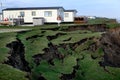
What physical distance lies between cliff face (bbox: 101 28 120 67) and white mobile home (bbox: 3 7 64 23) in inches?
1266

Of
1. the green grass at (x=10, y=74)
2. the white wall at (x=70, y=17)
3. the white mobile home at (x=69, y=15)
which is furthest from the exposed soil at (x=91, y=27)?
the white wall at (x=70, y=17)

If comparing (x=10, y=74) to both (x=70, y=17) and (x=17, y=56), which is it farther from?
(x=70, y=17)

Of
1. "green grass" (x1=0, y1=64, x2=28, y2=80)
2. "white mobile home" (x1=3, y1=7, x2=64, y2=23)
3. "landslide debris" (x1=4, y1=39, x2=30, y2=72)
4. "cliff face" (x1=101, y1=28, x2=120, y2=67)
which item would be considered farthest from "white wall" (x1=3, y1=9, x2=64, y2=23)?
"green grass" (x1=0, y1=64, x2=28, y2=80)

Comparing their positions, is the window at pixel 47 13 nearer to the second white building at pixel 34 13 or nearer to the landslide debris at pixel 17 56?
the second white building at pixel 34 13

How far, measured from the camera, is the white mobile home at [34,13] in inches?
3216

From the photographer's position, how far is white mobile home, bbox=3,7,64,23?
268ft

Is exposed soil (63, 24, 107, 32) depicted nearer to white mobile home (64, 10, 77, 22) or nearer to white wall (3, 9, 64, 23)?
white wall (3, 9, 64, 23)

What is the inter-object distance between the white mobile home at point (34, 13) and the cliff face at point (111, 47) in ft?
105

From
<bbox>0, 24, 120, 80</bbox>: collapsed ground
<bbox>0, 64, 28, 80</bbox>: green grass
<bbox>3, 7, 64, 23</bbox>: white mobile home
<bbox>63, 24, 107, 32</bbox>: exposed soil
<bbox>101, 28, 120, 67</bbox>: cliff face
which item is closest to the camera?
<bbox>0, 64, 28, 80</bbox>: green grass

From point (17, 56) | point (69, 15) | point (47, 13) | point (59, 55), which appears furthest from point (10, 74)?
point (69, 15)

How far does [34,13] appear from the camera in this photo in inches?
3258

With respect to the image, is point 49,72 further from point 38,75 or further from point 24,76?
point 24,76

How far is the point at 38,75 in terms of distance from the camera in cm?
3075

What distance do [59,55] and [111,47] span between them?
403 inches
